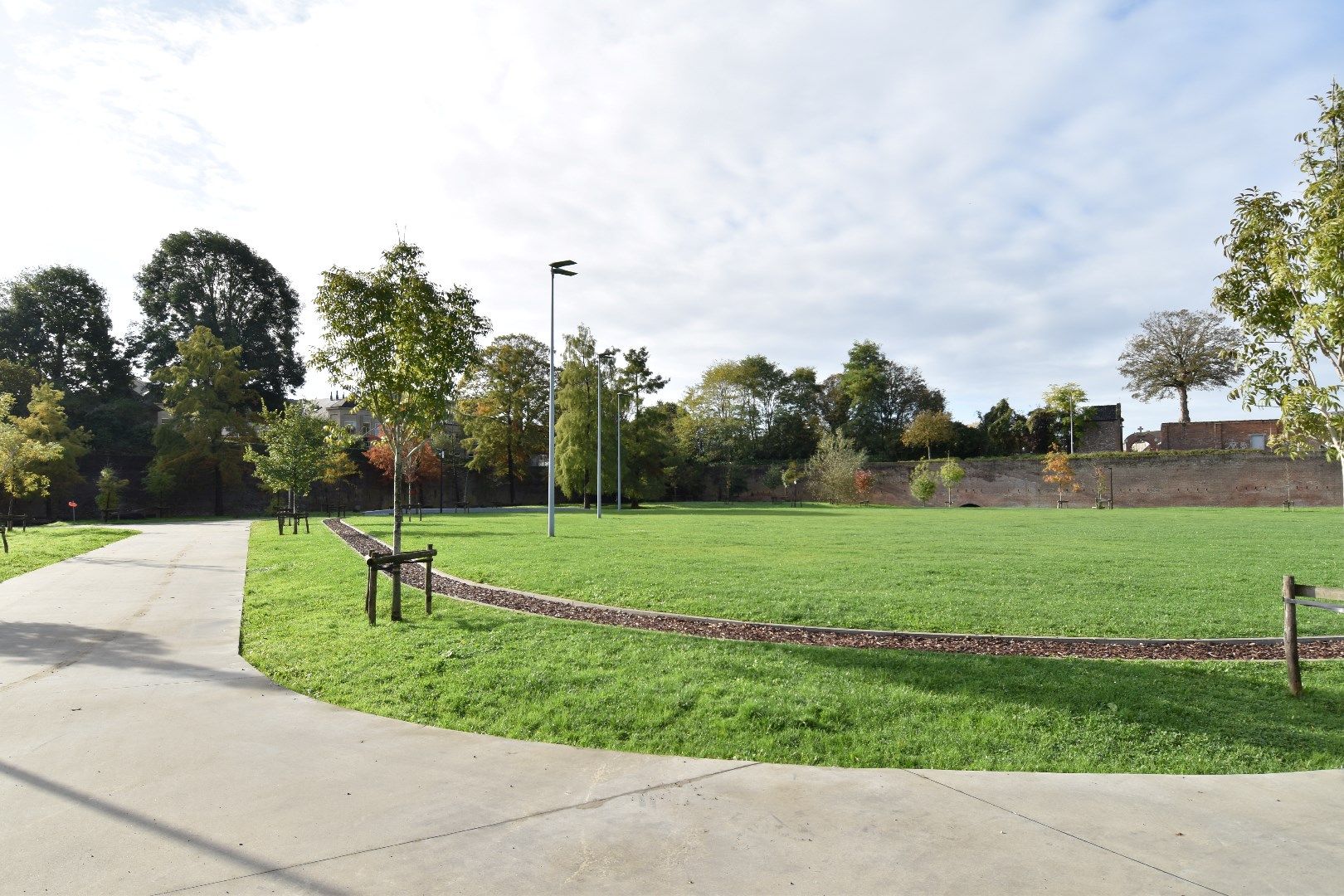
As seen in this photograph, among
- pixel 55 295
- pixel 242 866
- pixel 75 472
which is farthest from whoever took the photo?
pixel 55 295

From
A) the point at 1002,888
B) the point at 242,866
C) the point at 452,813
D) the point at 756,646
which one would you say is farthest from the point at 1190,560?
the point at 242,866

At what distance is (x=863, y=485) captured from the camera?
2144 inches

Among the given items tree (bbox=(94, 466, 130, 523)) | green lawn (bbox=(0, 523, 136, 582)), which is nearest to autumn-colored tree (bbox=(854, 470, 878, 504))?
green lawn (bbox=(0, 523, 136, 582))

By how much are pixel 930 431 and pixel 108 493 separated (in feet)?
182

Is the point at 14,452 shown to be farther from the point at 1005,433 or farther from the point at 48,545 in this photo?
the point at 1005,433

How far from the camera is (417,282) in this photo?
10.9 meters

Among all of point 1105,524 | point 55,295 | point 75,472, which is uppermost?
point 55,295

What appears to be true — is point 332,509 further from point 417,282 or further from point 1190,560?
point 1190,560

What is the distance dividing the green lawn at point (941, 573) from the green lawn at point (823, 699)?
190 centimetres

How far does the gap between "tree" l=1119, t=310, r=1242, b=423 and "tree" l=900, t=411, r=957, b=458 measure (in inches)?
751

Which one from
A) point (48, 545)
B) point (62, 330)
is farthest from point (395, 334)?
point (62, 330)

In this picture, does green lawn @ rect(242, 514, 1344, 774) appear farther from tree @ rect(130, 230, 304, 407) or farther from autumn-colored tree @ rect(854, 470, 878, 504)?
tree @ rect(130, 230, 304, 407)

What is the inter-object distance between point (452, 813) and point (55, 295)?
62.0 meters

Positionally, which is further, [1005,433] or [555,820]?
[1005,433]
